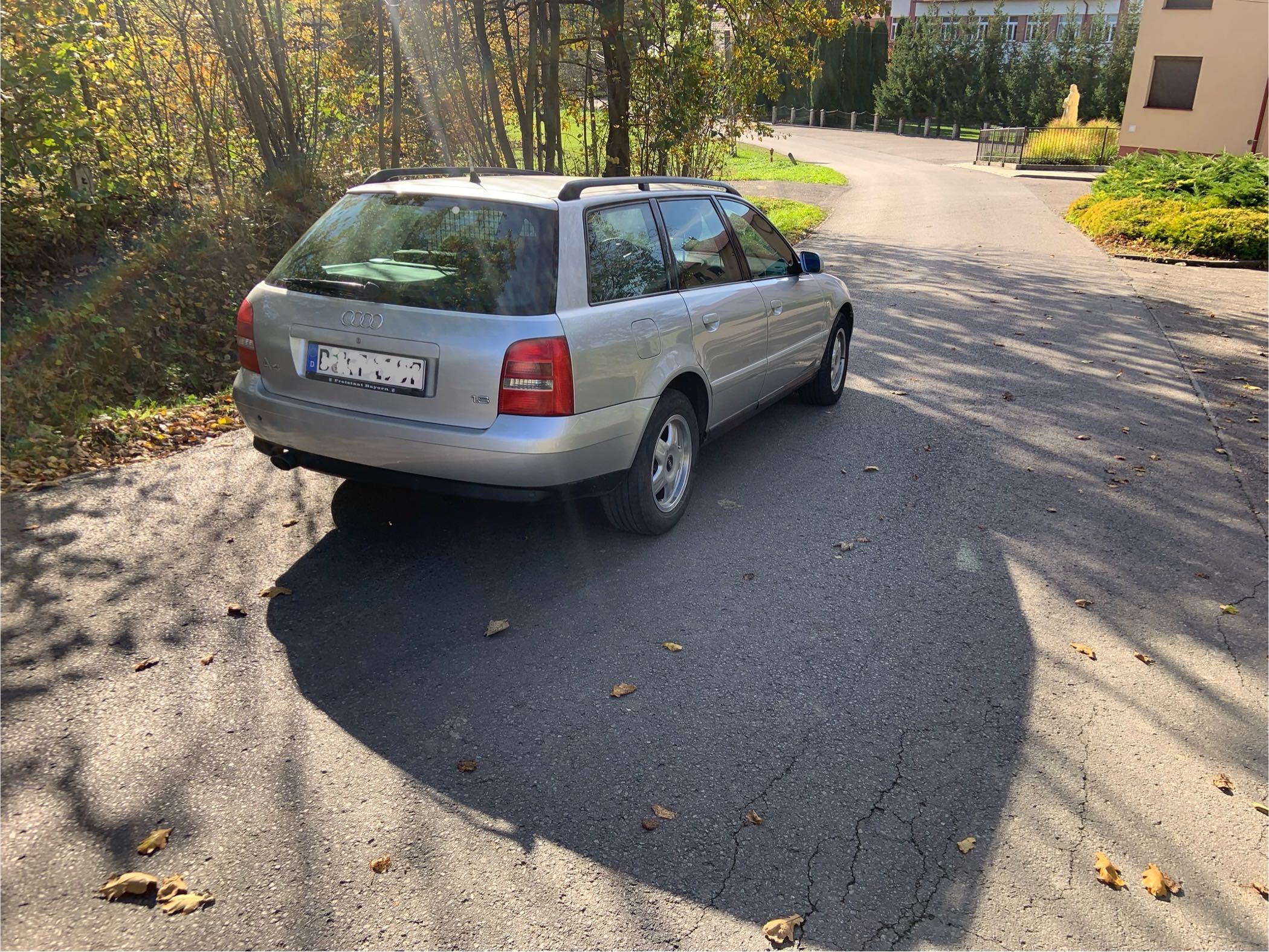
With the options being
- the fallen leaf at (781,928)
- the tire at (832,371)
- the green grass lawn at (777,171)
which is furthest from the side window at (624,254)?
the green grass lawn at (777,171)

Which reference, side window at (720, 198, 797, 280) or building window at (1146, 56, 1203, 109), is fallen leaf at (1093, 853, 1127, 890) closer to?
side window at (720, 198, 797, 280)

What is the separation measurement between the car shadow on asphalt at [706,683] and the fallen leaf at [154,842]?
659mm

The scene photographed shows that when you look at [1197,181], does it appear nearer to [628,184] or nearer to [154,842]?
[628,184]

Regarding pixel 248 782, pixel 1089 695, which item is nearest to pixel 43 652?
pixel 248 782

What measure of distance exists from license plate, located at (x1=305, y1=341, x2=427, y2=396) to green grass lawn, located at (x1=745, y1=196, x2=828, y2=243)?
13.5m

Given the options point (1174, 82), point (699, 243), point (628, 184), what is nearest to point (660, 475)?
point (699, 243)

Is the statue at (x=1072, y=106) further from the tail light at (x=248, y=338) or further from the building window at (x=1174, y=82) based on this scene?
the tail light at (x=248, y=338)

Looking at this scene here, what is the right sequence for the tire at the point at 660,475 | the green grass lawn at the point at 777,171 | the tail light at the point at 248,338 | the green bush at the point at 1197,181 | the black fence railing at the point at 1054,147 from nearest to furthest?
1. the tail light at the point at 248,338
2. the tire at the point at 660,475
3. the green bush at the point at 1197,181
4. the green grass lawn at the point at 777,171
5. the black fence railing at the point at 1054,147

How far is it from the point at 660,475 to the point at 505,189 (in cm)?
158

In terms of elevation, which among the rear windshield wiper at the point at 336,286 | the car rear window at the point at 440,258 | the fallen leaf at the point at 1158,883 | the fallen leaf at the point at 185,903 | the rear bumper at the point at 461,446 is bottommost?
the fallen leaf at the point at 1158,883

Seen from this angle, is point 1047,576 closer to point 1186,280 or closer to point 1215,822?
point 1215,822

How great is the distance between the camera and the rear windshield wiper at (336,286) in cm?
408

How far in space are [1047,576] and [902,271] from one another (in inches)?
405

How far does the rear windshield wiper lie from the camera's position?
4078 mm
